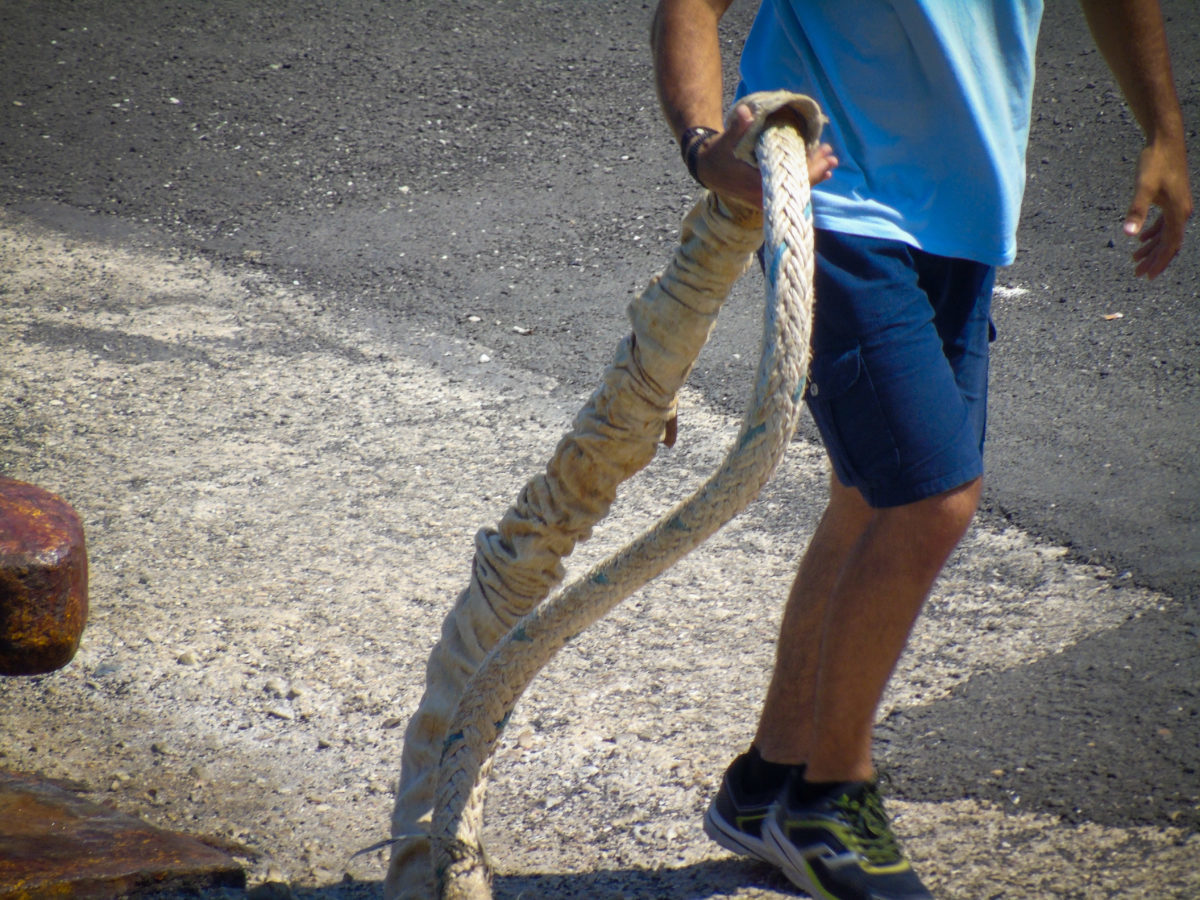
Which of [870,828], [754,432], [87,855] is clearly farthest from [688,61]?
[87,855]

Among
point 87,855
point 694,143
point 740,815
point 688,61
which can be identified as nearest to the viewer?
point 87,855

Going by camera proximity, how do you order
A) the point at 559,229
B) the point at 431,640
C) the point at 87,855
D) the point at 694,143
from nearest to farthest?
the point at 87,855, the point at 694,143, the point at 431,640, the point at 559,229

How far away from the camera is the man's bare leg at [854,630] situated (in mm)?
1649

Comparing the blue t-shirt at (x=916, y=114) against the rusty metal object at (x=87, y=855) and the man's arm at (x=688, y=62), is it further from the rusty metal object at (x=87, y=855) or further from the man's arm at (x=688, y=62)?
the rusty metal object at (x=87, y=855)

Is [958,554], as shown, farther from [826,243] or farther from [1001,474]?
[826,243]

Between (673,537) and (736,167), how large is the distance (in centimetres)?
48

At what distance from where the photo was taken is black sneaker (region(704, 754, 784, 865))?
1.86 metres

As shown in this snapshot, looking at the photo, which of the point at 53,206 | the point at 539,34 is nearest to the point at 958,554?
the point at 53,206

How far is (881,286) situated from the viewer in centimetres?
162

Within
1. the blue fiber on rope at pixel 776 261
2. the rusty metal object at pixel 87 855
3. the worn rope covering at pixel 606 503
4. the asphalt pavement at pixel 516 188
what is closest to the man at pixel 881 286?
the worn rope covering at pixel 606 503

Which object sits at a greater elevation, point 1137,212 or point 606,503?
point 1137,212

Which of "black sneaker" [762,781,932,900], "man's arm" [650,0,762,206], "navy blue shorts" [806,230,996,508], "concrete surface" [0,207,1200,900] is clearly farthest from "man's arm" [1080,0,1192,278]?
"black sneaker" [762,781,932,900]

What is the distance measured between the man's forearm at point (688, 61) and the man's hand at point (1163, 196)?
2.50 feet

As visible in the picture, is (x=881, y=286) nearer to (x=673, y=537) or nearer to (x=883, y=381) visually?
(x=883, y=381)
